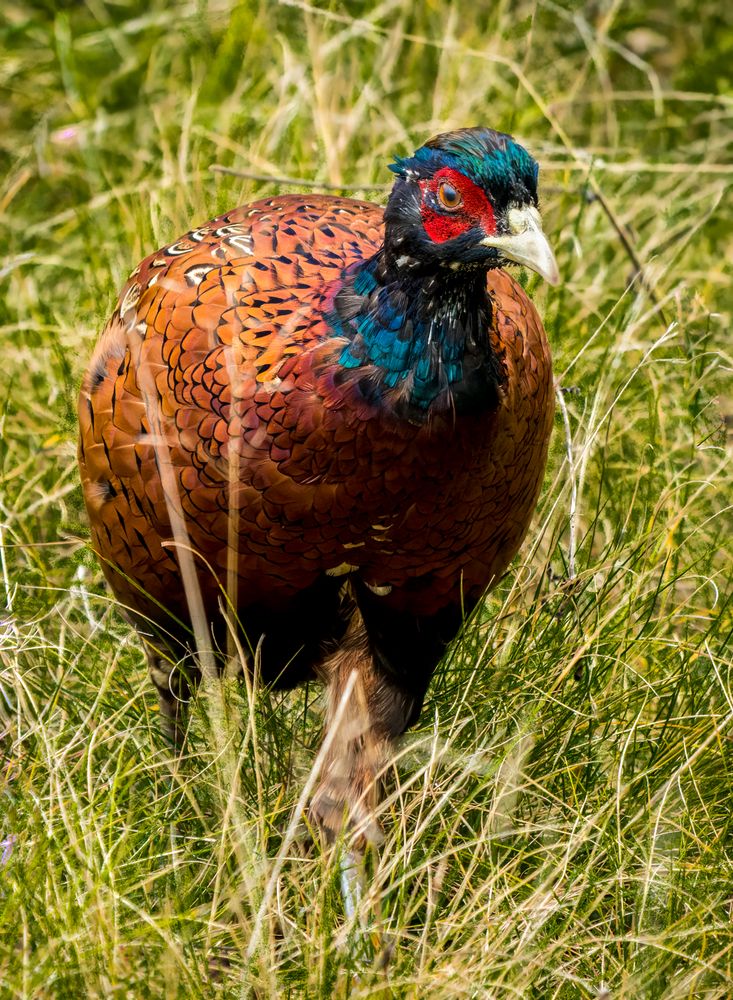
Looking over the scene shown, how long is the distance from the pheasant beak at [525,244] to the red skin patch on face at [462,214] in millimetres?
31

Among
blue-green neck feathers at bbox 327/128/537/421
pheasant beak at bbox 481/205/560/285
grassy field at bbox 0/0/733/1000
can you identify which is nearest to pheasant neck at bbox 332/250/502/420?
blue-green neck feathers at bbox 327/128/537/421

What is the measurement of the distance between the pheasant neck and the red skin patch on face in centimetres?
8

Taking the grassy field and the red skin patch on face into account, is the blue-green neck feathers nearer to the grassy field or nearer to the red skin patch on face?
the red skin patch on face

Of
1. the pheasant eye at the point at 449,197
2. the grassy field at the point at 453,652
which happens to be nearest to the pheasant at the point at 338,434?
the pheasant eye at the point at 449,197

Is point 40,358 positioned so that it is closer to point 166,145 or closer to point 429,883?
point 166,145

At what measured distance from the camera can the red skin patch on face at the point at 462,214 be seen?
99.3 inches

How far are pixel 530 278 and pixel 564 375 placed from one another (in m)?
0.41

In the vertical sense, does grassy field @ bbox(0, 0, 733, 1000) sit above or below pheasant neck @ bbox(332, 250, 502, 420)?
below

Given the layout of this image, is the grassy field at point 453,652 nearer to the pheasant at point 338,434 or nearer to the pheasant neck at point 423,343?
the pheasant at point 338,434

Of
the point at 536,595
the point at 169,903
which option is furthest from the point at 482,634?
the point at 169,903

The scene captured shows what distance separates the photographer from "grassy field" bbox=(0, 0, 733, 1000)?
2564 millimetres

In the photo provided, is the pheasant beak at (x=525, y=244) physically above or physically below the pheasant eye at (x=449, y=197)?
below

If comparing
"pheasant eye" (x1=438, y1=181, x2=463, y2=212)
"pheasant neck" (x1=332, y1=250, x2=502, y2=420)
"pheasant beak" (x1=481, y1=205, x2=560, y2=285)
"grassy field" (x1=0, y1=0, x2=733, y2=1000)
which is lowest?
"grassy field" (x1=0, y1=0, x2=733, y2=1000)

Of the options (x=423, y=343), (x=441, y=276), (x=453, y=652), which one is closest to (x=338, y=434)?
(x=423, y=343)
